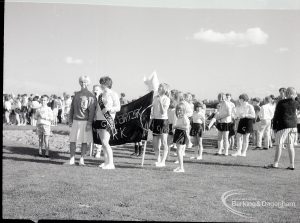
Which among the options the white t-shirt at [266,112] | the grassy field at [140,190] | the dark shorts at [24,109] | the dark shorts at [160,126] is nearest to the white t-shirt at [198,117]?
the grassy field at [140,190]

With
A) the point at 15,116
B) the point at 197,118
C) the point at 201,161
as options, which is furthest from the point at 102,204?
the point at 15,116

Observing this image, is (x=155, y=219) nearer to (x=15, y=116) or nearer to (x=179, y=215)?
(x=179, y=215)

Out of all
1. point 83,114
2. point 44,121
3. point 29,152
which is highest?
point 83,114

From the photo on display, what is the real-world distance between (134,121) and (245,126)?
10.4 feet

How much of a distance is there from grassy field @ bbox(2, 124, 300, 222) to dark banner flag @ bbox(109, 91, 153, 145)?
1.76 ft

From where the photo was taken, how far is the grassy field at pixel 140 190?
4.61 metres

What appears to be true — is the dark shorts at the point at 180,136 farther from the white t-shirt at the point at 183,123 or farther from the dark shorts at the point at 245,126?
the dark shorts at the point at 245,126

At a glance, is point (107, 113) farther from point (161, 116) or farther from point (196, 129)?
point (196, 129)

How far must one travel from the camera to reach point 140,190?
5625 millimetres

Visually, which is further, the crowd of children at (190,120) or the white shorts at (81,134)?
the white shorts at (81,134)

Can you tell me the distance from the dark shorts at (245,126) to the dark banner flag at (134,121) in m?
2.94

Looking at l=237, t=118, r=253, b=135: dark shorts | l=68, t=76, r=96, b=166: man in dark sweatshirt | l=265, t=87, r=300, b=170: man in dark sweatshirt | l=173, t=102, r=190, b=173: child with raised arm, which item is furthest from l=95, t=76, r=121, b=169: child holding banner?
l=237, t=118, r=253, b=135: dark shorts

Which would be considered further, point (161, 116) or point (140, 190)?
point (161, 116)

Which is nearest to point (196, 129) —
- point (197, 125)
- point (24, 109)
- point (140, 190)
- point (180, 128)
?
point (197, 125)
